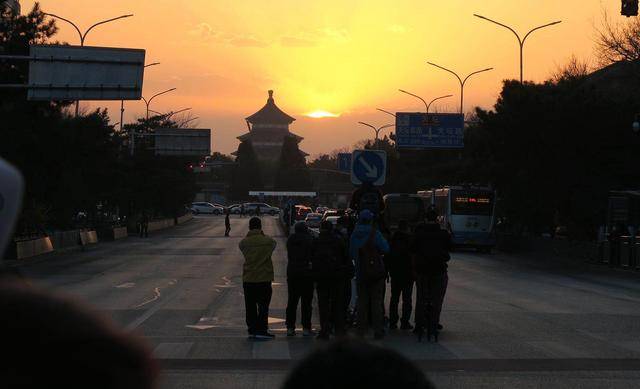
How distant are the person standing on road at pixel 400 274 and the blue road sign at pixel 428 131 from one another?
43.2 meters

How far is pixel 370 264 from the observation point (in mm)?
15398

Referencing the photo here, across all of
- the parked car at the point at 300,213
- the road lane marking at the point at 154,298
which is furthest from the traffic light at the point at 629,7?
the parked car at the point at 300,213

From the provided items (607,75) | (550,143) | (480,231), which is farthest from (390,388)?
(607,75)

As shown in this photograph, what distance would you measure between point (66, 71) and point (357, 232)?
15.9 meters

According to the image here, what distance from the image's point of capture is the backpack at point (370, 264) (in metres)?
15.4

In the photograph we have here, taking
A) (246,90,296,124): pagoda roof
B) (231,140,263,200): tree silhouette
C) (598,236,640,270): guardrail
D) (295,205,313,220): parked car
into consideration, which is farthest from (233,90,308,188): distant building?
(598,236,640,270): guardrail

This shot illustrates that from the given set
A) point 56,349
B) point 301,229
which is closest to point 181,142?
point 301,229

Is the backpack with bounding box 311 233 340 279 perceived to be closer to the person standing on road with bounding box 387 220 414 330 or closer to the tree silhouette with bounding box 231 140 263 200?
the person standing on road with bounding box 387 220 414 330

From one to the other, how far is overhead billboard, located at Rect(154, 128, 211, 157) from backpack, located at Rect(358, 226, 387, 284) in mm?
54311

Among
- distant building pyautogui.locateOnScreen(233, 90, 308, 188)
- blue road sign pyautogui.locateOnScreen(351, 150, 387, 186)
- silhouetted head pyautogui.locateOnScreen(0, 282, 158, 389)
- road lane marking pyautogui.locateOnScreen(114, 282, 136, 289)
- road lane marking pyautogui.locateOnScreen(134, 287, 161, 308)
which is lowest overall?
road lane marking pyautogui.locateOnScreen(114, 282, 136, 289)

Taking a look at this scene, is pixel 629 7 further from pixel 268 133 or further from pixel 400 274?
pixel 268 133

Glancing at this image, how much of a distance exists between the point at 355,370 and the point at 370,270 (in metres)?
14.0

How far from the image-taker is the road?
1147cm

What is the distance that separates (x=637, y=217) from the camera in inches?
1633
